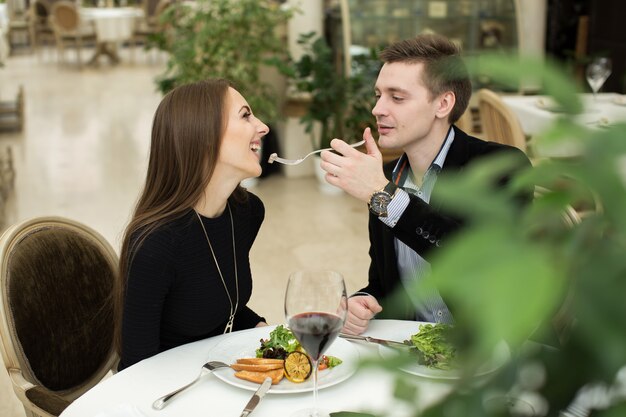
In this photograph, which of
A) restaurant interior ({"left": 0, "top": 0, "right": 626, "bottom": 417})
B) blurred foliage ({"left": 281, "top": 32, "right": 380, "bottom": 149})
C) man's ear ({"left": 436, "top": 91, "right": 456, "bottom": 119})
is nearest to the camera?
man's ear ({"left": 436, "top": 91, "right": 456, "bottom": 119})

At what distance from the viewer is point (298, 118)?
245 inches

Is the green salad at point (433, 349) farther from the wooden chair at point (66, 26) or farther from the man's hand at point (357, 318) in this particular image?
the wooden chair at point (66, 26)

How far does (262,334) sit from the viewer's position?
5.45 feet

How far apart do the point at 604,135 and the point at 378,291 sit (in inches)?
69.5

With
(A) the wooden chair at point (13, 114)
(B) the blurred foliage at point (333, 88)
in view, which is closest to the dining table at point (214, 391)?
(B) the blurred foliage at point (333, 88)

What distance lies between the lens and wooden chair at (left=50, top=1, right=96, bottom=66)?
542 inches

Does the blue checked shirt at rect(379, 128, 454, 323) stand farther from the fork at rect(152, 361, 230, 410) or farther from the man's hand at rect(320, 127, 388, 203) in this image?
the fork at rect(152, 361, 230, 410)

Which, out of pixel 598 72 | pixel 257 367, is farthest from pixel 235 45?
pixel 257 367

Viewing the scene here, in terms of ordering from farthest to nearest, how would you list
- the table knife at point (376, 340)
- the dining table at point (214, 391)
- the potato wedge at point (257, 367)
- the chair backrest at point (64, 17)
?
1. the chair backrest at point (64, 17)
2. the table knife at point (376, 340)
3. the potato wedge at point (257, 367)
4. the dining table at point (214, 391)

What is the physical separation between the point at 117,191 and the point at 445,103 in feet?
14.1

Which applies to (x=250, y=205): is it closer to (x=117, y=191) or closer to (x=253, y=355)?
(x=253, y=355)

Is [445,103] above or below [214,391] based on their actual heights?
above

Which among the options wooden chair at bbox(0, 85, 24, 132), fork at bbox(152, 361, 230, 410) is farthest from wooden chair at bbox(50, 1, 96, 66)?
fork at bbox(152, 361, 230, 410)

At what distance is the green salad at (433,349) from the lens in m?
1.38
